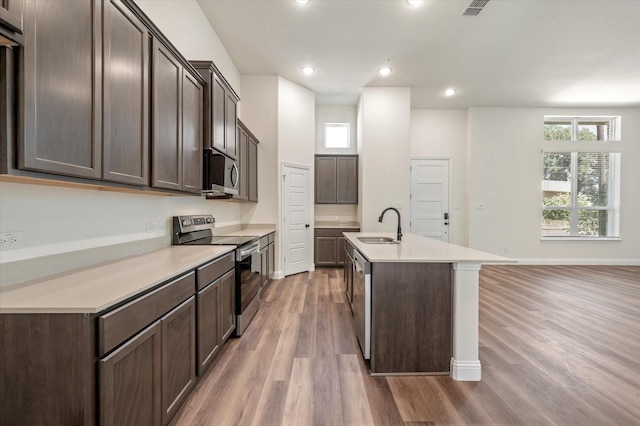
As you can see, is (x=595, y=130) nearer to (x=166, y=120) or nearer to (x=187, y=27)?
(x=187, y=27)

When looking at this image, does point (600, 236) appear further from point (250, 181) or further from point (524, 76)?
point (250, 181)

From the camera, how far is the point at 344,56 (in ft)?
14.1

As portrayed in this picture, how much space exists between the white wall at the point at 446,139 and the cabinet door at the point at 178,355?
Result: 5.87 meters

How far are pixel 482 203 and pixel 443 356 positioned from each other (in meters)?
5.04

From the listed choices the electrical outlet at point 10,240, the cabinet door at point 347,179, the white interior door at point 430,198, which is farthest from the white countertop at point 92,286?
the white interior door at point 430,198

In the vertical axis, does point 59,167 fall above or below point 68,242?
above

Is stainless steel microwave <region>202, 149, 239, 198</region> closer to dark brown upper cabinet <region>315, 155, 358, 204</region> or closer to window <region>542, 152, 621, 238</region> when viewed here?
dark brown upper cabinet <region>315, 155, 358, 204</region>

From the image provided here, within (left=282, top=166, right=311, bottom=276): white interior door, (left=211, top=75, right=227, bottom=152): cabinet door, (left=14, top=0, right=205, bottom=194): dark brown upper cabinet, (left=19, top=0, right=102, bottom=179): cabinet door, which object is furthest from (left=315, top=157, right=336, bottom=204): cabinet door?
(left=19, top=0, right=102, bottom=179): cabinet door

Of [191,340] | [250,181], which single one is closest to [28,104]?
[191,340]

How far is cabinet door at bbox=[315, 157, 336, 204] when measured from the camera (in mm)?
6246

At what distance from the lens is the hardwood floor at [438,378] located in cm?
173

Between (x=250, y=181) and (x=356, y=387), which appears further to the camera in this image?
(x=250, y=181)

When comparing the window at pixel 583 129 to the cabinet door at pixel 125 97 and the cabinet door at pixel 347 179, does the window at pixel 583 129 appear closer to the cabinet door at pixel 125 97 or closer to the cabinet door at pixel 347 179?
the cabinet door at pixel 347 179

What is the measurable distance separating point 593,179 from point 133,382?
8.60 meters
